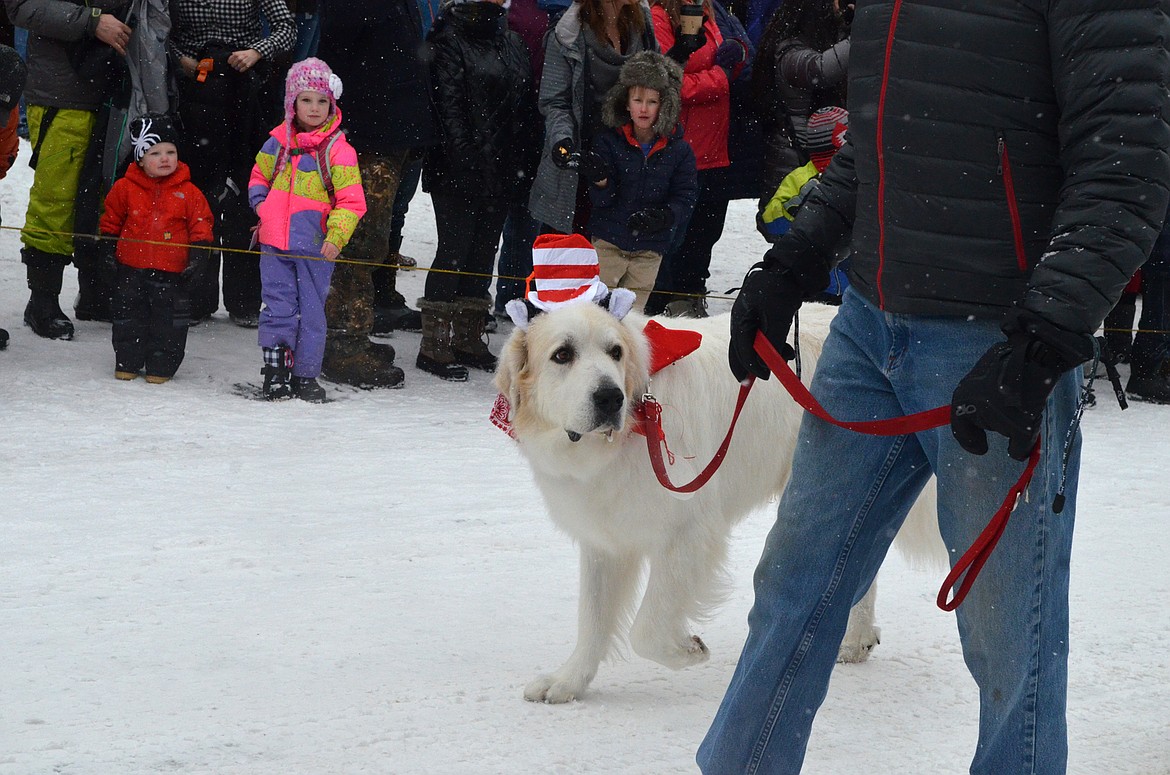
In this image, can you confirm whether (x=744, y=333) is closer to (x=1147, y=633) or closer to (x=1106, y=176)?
(x=1106, y=176)

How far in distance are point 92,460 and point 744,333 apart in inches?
148

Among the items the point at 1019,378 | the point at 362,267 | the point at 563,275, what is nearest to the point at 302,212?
the point at 362,267

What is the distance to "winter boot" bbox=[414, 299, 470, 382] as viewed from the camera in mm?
7184

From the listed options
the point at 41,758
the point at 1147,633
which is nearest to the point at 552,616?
the point at 41,758

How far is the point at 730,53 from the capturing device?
25.6ft

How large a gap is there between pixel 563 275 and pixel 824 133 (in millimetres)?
3915

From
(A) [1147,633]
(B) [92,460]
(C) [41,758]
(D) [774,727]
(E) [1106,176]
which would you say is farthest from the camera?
(B) [92,460]

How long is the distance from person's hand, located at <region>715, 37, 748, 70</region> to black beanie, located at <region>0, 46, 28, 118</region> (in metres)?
3.98

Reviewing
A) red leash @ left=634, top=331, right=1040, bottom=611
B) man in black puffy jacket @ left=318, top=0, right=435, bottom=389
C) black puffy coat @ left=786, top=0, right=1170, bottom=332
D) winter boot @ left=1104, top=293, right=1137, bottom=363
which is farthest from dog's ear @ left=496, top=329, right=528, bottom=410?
winter boot @ left=1104, top=293, right=1137, bottom=363

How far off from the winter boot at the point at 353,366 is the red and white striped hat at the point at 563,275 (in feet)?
11.6

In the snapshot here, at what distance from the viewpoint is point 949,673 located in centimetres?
375

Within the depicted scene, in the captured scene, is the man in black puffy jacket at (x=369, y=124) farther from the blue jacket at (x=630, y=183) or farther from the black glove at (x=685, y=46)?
the black glove at (x=685, y=46)

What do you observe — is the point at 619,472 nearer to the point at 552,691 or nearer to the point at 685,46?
the point at 552,691

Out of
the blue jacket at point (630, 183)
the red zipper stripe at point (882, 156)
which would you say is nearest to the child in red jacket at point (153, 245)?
the blue jacket at point (630, 183)
